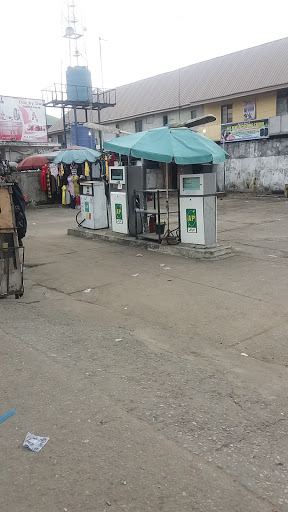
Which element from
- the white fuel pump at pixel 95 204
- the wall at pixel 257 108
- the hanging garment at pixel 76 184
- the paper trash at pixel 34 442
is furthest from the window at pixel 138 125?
the paper trash at pixel 34 442

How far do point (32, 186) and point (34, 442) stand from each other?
18669 millimetres

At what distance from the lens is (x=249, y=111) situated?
27.3 meters

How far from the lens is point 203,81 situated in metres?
29.7

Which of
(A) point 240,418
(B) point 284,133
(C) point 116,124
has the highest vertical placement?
(C) point 116,124

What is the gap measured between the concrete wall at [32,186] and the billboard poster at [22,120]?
349 inches

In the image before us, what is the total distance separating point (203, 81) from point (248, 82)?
14.1 ft

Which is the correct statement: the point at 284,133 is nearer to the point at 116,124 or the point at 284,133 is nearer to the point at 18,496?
the point at 116,124

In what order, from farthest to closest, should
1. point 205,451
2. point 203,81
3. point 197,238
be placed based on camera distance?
1. point 203,81
2. point 197,238
3. point 205,451

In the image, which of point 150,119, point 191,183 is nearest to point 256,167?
point 150,119

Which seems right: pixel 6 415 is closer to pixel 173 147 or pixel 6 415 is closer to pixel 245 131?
pixel 173 147

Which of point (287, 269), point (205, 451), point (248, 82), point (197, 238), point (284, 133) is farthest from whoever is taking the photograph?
point (248, 82)

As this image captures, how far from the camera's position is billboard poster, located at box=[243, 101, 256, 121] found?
2711 centimetres

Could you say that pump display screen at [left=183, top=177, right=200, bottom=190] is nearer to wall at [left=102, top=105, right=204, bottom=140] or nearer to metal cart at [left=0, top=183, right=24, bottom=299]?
metal cart at [left=0, top=183, right=24, bottom=299]

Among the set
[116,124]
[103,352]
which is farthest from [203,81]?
[103,352]
